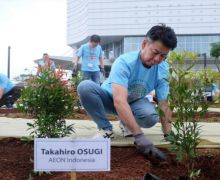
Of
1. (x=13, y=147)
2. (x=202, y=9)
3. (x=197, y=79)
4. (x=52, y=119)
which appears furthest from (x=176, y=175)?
(x=202, y=9)

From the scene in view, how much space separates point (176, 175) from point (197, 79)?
29.7 inches

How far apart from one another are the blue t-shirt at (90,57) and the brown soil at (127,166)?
6.49m

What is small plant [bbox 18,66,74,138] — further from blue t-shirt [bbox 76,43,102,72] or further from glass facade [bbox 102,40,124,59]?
glass facade [bbox 102,40,124,59]

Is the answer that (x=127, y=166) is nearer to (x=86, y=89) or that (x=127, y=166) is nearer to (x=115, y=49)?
(x=86, y=89)

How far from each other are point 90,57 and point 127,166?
716 cm

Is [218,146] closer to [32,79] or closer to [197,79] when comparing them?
[197,79]

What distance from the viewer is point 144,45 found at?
359cm

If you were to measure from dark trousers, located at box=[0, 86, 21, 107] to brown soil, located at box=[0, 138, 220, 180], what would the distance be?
6.62m

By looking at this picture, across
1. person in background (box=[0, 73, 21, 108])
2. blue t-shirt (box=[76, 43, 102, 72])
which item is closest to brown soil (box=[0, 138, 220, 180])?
person in background (box=[0, 73, 21, 108])

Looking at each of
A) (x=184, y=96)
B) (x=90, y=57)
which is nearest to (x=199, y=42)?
(x=90, y=57)

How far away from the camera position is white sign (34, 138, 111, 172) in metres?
2.38

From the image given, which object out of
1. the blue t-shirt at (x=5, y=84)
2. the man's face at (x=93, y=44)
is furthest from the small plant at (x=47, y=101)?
the man's face at (x=93, y=44)

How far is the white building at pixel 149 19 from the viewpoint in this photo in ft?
255

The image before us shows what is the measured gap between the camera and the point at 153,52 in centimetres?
342
